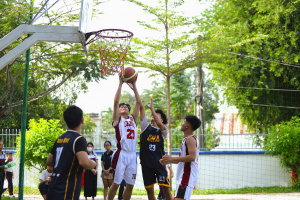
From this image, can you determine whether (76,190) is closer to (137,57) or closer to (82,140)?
(82,140)

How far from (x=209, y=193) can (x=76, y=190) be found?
38.6 ft

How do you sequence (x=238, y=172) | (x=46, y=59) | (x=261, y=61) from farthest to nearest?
(x=261, y=61), (x=238, y=172), (x=46, y=59)

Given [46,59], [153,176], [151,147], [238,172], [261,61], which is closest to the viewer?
[153,176]

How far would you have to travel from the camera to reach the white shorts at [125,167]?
826 cm

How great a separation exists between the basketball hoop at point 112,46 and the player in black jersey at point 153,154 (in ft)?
3.32

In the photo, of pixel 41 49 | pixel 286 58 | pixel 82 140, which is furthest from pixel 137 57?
pixel 82 140

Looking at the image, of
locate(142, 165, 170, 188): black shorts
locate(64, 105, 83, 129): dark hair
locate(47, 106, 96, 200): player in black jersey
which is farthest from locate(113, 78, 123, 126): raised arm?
locate(47, 106, 96, 200): player in black jersey

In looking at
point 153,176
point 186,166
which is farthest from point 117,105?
point 186,166

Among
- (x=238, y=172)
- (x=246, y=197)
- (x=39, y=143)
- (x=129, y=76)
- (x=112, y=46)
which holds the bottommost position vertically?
(x=246, y=197)

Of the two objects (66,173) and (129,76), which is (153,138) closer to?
(129,76)

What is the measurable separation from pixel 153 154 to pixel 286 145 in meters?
9.59

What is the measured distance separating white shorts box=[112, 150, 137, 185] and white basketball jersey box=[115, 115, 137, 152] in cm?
12

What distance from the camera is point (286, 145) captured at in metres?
16.8

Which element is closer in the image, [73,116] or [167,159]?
[73,116]
